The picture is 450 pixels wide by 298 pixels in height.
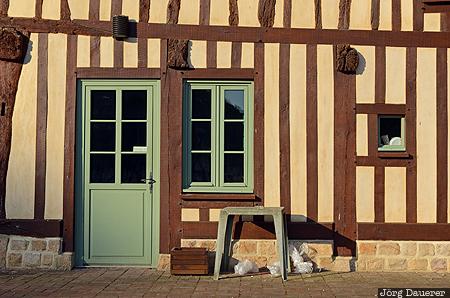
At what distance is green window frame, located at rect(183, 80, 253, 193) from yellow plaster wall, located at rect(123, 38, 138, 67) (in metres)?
0.64

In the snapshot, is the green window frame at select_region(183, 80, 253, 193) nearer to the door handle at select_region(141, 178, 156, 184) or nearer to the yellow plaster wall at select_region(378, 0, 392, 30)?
the door handle at select_region(141, 178, 156, 184)

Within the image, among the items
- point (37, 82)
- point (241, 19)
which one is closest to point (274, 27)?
point (241, 19)

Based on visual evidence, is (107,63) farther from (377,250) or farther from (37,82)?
(377,250)

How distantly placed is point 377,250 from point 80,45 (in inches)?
160

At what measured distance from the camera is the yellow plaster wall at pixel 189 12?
8.46 metres

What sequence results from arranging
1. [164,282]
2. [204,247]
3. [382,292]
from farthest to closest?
1. [204,247]
2. [164,282]
3. [382,292]

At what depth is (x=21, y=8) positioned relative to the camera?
847 cm

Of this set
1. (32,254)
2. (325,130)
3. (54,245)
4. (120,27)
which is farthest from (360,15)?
(32,254)

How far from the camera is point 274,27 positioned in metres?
8.47

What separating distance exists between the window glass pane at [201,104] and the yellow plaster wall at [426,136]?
2364 mm

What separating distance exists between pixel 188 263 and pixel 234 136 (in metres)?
1.53

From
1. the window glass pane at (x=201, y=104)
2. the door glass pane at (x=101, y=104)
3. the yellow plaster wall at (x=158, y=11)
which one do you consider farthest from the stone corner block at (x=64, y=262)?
the yellow plaster wall at (x=158, y=11)

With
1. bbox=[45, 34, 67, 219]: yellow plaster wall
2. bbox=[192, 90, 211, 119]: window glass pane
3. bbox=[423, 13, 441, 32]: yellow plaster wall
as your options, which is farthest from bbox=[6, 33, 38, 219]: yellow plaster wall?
bbox=[423, 13, 441, 32]: yellow plaster wall

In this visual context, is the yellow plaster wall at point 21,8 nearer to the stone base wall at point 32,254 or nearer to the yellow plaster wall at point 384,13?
the stone base wall at point 32,254
